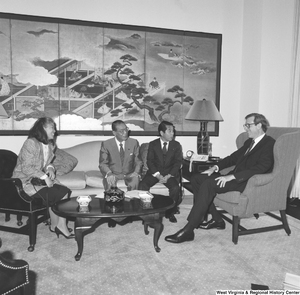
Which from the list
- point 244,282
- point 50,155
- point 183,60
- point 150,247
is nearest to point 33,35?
point 50,155

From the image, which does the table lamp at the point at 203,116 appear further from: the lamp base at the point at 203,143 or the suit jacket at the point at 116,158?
the suit jacket at the point at 116,158

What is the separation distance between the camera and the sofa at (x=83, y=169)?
4168 mm

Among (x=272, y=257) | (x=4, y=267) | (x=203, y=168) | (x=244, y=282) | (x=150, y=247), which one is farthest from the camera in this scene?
(x=203, y=168)

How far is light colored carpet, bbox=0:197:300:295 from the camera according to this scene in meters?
2.46

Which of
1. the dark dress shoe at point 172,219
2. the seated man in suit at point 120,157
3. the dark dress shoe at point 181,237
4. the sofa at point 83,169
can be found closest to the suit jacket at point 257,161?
the dark dress shoe at point 181,237

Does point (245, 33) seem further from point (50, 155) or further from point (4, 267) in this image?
point (4, 267)

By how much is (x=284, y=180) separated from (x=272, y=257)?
0.93 metres

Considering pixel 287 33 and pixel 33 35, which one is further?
pixel 287 33

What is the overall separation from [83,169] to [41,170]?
3.65 feet

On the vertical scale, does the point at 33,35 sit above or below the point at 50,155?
above

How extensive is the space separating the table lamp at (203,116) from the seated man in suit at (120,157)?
103 centimetres

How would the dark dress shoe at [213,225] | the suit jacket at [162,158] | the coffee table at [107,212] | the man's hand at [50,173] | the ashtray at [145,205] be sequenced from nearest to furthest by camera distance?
the coffee table at [107,212] < the ashtray at [145,205] < the man's hand at [50,173] < the dark dress shoe at [213,225] < the suit jacket at [162,158]

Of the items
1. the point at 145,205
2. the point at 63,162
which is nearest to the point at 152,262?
the point at 145,205

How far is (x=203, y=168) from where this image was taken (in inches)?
175
